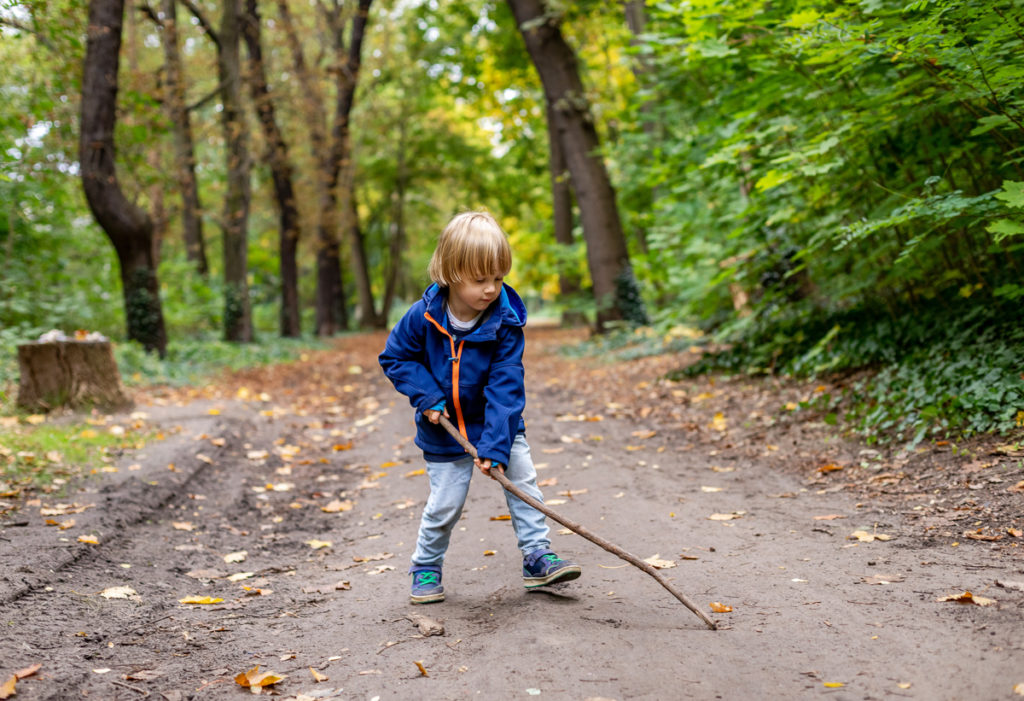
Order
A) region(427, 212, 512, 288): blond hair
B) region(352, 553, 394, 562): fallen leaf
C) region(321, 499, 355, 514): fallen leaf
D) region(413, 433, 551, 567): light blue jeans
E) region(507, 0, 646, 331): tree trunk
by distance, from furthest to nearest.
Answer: region(507, 0, 646, 331): tree trunk < region(321, 499, 355, 514): fallen leaf < region(352, 553, 394, 562): fallen leaf < region(413, 433, 551, 567): light blue jeans < region(427, 212, 512, 288): blond hair

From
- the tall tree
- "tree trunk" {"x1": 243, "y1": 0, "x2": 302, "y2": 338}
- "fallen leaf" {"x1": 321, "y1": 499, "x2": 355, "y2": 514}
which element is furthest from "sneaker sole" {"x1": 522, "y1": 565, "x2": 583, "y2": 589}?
"tree trunk" {"x1": 243, "y1": 0, "x2": 302, "y2": 338}

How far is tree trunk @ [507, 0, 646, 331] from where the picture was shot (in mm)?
15656

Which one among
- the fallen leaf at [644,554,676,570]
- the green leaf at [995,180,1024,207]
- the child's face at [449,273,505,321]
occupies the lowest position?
the fallen leaf at [644,554,676,570]

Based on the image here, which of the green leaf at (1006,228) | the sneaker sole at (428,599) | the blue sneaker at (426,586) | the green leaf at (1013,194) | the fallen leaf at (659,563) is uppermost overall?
the green leaf at (1013,194)

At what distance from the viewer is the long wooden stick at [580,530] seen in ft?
10.7

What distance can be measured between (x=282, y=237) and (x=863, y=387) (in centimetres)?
2199

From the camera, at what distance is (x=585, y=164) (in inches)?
627

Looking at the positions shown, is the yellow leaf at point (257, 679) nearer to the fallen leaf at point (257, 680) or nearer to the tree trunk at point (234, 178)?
the fallen leaf at point (257, 680)

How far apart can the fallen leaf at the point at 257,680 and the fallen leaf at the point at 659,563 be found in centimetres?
196

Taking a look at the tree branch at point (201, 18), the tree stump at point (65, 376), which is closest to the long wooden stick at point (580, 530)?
the tree stump at point (65, 376)

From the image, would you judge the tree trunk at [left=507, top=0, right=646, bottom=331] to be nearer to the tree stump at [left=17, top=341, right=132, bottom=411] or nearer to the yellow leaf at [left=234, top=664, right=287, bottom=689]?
the tree stump at [left=17, top=341, right=132, bottom=411]

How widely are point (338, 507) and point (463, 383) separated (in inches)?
117

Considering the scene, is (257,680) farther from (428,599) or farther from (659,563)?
(659,563)

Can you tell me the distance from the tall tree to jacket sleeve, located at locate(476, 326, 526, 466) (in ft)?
57.7
